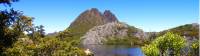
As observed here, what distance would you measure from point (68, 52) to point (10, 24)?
4405cm

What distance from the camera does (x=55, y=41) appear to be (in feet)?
225

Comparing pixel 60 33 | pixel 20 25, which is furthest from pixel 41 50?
pixel 20 25

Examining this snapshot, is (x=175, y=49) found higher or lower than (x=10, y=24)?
lower

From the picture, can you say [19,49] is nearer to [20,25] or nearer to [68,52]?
[20,25]

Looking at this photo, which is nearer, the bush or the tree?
the bush

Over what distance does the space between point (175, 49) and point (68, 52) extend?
76.1 ft

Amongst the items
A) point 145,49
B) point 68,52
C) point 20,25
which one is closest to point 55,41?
point 68,52

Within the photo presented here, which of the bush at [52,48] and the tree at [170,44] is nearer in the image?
the bush at [52,48]

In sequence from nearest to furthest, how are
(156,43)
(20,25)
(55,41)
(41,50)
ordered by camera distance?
(20,25), (41,50), (55,41), (156,43)

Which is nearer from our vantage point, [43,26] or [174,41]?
[43,26]

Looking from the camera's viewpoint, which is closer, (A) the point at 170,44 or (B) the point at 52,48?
(B) the point at 52,48

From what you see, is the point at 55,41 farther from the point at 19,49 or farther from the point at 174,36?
the point at 19,49

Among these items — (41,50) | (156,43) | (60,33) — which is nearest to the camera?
(41,50)

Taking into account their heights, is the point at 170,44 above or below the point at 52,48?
below
